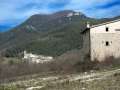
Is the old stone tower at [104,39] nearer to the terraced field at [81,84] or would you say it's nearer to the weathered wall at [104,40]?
the weathered wall at [104,40]

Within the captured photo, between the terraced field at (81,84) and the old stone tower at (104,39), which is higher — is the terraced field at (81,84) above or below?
below

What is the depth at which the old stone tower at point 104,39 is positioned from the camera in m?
51.4

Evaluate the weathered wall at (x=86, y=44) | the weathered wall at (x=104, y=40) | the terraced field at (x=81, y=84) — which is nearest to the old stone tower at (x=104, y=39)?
the weathered wall at (x=104, y=40)

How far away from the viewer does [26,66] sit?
6731cm

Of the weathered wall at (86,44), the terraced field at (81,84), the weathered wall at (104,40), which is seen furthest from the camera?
the weathered wall at (86,44)

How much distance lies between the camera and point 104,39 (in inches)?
2042

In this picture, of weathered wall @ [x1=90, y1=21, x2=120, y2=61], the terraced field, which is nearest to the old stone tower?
weathered wall @ [x1=90, y1=21, x2=120, y2=61]

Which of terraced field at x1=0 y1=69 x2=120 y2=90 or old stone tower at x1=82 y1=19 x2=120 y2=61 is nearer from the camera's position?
terraced field at x1=0 y1=69 x2=120 y2=90

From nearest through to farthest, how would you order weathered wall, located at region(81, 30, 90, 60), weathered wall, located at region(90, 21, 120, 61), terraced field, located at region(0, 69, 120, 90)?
terraced field, located at region(0, 69, 120, 90) < weathered wall, located at region(90, 21, 120, 61) < weathered wall, located at region(81, 30, 90, 60)

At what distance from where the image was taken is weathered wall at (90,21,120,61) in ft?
169

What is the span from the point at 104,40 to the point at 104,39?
16cm

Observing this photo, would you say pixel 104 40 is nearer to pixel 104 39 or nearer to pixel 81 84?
pixel 104 39

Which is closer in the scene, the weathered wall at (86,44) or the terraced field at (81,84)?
the terraced field at (81,84)

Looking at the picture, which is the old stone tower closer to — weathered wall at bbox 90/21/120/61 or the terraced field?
weathered wall at bbox 90/21/120/61
